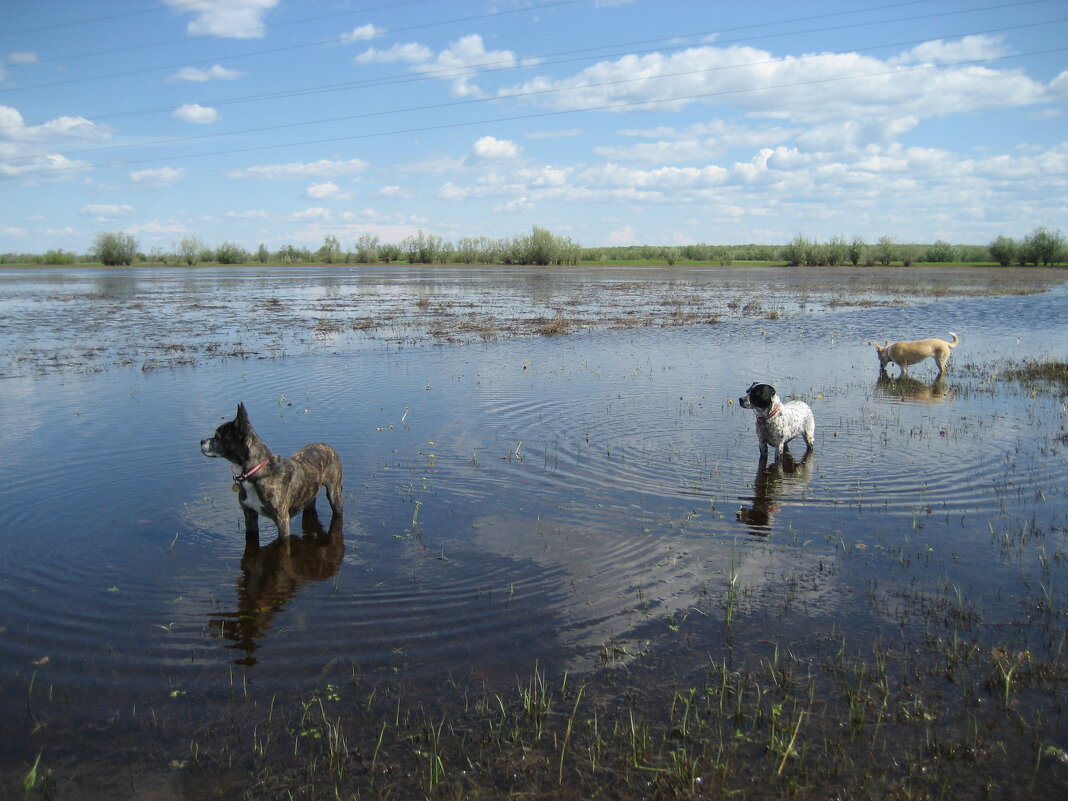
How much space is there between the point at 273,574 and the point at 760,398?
6.81 metres

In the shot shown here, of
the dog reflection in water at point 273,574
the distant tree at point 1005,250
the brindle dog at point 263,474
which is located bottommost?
the dog reflection in water at point 273,574

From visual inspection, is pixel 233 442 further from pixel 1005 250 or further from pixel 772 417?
pixel 1005 250

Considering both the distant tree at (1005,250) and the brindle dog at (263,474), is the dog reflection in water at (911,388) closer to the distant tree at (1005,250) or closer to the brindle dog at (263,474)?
the brindle dog at (263,474)

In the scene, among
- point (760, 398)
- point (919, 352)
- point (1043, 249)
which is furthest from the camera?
point (1043, 249)

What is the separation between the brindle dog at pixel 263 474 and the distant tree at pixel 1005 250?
307 ft

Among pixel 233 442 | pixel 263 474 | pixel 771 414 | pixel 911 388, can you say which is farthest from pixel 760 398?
pixel 911 388

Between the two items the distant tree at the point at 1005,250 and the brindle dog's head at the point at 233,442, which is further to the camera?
the distant tree at the point at 1005,250

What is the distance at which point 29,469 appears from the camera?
10.6 metres

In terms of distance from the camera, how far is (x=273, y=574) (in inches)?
290

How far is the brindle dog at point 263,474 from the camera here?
24.3ft

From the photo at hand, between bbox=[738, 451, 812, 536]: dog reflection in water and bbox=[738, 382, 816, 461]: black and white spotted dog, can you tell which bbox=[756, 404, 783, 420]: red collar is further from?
bbox=[738, 451, 812, 536]: dog reflection in water

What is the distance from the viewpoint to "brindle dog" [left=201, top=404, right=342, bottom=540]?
7422 millimetres

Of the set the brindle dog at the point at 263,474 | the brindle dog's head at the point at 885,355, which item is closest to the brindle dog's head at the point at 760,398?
the brindle dog at the point at 263,474

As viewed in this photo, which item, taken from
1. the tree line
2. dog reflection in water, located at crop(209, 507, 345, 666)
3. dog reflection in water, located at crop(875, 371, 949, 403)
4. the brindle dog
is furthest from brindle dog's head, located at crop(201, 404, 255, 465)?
the tree line
